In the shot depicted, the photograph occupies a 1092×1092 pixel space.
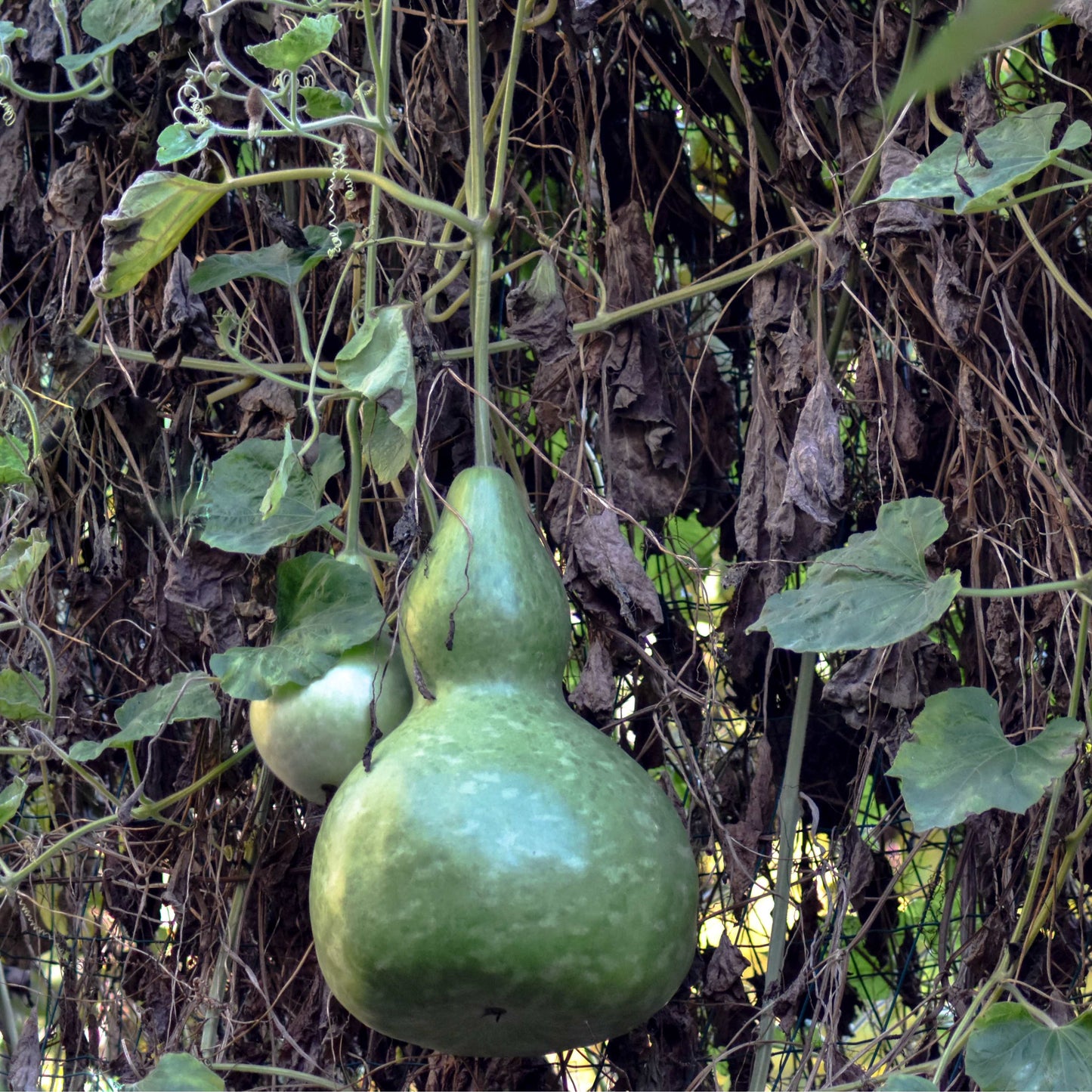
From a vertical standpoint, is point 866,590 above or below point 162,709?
above

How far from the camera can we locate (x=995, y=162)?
1.17 m

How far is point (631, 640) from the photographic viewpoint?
4.44ft

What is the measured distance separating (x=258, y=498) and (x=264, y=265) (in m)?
0.28

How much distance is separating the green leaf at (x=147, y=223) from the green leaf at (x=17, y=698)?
51cm

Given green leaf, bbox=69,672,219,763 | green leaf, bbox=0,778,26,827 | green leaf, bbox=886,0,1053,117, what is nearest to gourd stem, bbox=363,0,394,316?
green leaf, bbox=69,672,219,763

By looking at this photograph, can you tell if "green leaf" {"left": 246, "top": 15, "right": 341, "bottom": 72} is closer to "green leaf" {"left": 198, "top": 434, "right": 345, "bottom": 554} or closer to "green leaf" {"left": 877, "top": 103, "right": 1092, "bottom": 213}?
"green leaf" {"left": 198, "top": 434, "right": 345, "bottom": 554}

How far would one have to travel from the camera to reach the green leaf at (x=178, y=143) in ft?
3.71

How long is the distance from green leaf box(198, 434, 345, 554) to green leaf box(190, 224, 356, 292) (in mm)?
201

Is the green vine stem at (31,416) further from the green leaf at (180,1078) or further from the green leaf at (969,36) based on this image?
the green leaf at (969,36)

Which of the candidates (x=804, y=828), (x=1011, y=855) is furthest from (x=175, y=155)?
(x=1011, y=855)

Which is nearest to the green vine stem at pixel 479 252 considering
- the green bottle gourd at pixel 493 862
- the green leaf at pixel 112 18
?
the green bottle gourd at pixel 493 862

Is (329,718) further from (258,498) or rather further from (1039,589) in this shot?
(1039,589)

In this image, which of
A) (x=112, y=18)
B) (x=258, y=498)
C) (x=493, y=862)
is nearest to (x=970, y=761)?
(x=493, y=862)

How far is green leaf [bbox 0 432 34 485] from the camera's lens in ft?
5.19
